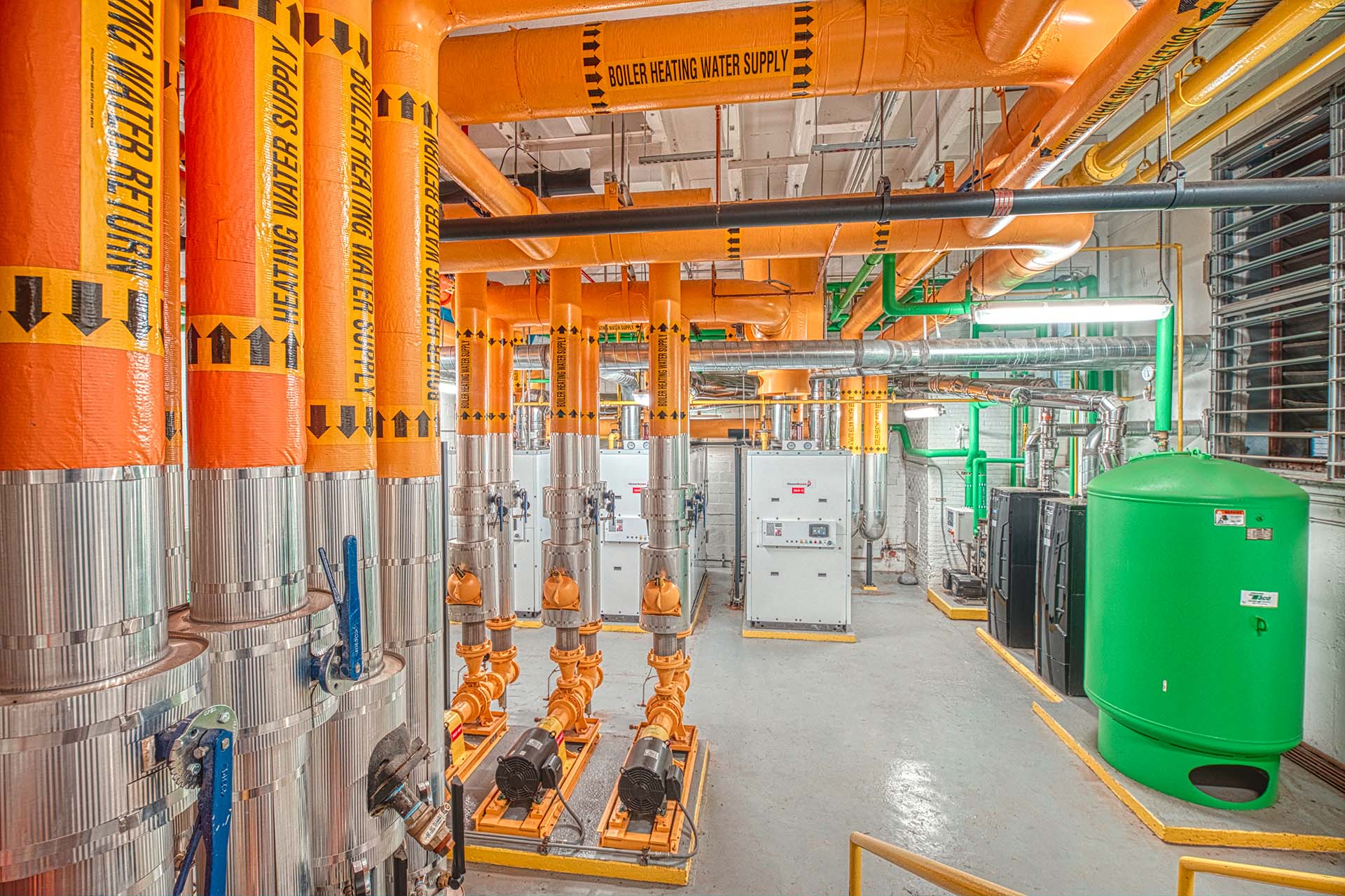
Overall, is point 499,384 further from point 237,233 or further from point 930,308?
point 237,233

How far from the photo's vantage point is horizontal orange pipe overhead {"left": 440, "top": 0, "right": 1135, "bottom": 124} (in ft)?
7.24

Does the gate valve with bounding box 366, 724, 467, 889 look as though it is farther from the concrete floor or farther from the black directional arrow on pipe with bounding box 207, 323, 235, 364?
the concrete floor

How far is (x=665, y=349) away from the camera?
459 cm

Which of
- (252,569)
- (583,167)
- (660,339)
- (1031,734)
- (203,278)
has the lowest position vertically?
(1031,734)

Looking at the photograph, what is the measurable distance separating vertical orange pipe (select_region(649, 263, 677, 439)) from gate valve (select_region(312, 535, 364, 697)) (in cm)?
347

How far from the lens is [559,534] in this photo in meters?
4.55

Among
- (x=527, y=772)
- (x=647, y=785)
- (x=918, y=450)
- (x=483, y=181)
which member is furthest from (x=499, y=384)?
(x=918, y=450)

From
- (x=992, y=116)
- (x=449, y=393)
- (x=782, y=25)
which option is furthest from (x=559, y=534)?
(x=449, y=393)

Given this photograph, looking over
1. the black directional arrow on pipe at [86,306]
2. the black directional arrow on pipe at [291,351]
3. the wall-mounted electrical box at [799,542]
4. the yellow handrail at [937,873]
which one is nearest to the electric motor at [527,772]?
the yellow handrail at [937,873]

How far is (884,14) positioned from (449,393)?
9868 millimetres

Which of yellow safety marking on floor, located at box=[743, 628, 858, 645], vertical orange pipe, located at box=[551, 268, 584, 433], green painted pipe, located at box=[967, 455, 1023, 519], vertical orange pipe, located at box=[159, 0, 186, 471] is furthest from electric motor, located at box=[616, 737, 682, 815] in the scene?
green painted pipe, located at box=[967, 455, 1023, 519]

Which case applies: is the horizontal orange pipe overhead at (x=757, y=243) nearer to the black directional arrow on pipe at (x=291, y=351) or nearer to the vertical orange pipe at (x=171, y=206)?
the vertical orange pipe at (x=171, y=206)

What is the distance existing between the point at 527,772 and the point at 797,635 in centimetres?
449

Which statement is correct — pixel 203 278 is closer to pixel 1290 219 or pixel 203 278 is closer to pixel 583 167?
pixel 583 167
